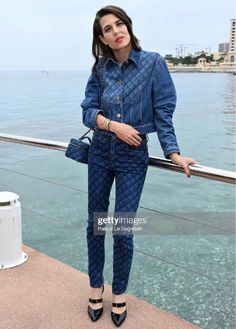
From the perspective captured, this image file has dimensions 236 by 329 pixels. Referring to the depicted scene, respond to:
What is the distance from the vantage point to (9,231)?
94.3 inches

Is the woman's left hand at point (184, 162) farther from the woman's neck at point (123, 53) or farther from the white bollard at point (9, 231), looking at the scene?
the white bollard at point (9, 231)

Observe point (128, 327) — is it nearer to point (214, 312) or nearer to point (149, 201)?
point (214, 312)

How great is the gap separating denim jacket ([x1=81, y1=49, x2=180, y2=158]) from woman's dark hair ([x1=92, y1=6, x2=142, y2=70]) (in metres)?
0.04

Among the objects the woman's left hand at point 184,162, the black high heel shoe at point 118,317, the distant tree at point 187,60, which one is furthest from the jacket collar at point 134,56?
the distant tree at point 187,60

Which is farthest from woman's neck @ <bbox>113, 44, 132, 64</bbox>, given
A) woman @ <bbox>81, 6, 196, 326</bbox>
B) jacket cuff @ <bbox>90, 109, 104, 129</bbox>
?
jacket cuff @ <bbox>90, 109, 104, 129</bbox>

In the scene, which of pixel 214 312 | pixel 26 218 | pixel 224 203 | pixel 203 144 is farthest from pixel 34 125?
pixel 214 312

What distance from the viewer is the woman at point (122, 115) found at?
5.42 feet

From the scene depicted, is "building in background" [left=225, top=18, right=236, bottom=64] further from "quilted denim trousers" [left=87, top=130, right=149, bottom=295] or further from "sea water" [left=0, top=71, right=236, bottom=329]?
"quilted denim trousers" [left=87, top=130, right=149, bottom=295]

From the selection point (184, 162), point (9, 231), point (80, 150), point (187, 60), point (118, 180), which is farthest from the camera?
point (187, 60)

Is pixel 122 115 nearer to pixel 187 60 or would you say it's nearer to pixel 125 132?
pixel 125 132

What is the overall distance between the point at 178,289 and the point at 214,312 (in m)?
0.26

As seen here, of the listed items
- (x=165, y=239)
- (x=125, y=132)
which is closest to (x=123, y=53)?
(x=125, y=132)

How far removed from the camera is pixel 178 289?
2.46 meters

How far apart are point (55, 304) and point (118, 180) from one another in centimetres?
73
